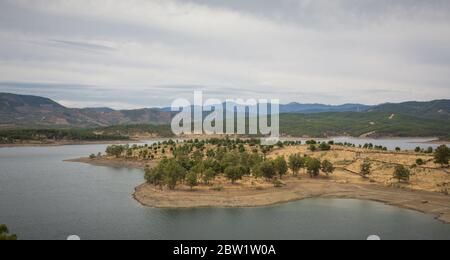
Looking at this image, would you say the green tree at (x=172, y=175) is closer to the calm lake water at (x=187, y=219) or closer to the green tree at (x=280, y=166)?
the calm lake water at (x=187, y=219)

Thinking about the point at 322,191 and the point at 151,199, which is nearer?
the point at 151,199

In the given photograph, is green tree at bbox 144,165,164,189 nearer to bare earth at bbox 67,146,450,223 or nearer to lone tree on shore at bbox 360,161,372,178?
bare earth at bbox 67,146,450,223

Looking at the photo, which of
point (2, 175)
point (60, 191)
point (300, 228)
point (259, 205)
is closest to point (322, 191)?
point (259, 205)

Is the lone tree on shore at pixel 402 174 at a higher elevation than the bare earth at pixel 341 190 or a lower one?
higher

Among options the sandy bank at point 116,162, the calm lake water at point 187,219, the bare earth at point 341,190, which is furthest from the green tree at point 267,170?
the sandy bank at point 116,162

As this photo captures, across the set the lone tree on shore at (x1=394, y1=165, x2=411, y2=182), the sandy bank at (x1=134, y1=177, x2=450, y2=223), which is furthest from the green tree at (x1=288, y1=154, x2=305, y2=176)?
the lone tree on shore at (x1=394, y1=165, x2=411, y2=182)
